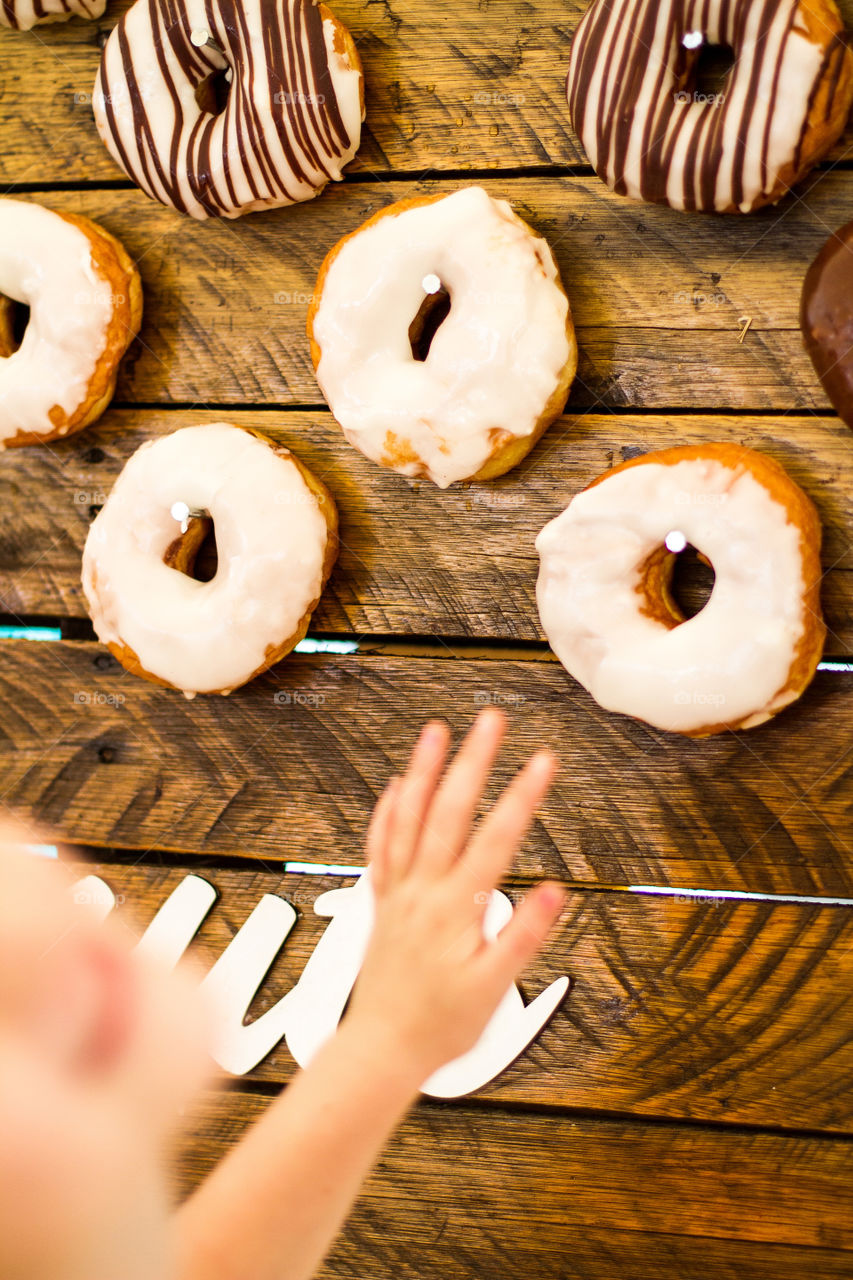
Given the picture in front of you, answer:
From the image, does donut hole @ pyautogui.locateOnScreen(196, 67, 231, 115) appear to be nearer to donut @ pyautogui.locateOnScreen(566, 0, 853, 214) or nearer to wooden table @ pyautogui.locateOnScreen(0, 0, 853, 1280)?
wooden table @ pyautogui.locateOnScreen(0, 0, 853, 1280)

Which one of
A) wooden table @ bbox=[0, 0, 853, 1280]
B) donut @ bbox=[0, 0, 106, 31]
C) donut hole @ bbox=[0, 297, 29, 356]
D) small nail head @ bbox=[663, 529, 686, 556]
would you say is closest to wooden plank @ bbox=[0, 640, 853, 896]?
wooden table @ bbox=[0, 0, 853, 1280]

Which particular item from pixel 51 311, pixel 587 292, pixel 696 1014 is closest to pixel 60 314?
pixel 51 311

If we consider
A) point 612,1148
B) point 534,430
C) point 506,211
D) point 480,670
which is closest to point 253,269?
point 506,211

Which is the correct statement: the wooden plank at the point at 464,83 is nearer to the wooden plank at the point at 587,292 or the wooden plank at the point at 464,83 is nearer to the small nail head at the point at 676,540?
the wooden plank at the point at 587,292

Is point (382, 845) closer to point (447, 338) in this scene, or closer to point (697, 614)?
point (697, 614)

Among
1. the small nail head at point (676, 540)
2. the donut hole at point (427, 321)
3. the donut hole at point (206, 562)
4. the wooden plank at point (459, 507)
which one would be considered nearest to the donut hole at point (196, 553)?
the donut hole at point (206, 562)

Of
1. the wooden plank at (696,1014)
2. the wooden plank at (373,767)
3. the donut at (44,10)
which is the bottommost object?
the wooden plank at (696,1014)
